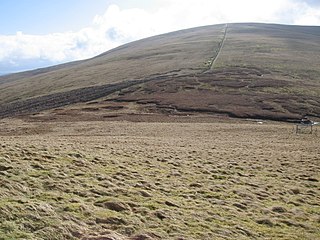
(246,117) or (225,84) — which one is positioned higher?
(225,84)

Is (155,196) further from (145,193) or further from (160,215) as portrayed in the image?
(160,215)

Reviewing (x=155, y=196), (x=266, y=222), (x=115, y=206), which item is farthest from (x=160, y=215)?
(x=266, y=222)

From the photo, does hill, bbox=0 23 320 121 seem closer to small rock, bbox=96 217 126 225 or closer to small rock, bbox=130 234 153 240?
small rock, bbox=96 217 126 225

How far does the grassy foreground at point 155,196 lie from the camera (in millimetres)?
10445

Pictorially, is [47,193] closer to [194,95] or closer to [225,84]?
[194,95]

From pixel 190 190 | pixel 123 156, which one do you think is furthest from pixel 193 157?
pixel 190 190

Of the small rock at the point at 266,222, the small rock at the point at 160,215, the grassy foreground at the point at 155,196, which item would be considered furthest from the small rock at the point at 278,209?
the small rock at the point at 160,215

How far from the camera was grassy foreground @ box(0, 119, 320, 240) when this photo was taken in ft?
34.3

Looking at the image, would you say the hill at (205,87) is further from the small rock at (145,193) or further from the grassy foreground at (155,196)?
the small rock at (145,193)

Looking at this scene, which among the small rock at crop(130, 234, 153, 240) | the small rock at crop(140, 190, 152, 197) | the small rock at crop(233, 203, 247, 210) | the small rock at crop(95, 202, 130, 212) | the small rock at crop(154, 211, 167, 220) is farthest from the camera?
the small rock at crop(233, 203, 247, 210)

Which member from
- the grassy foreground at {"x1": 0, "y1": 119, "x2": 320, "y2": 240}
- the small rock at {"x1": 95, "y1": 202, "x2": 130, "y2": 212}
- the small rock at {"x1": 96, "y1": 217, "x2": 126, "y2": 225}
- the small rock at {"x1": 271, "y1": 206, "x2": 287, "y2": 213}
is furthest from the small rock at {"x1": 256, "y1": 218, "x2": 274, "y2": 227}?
the small rock at {"x1": 96, "y1": 217, "x2": 126, "y2": 225}

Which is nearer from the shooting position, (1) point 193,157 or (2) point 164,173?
(2) point 164,173

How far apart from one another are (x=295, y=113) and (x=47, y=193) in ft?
194

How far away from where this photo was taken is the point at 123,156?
73.6 ft
